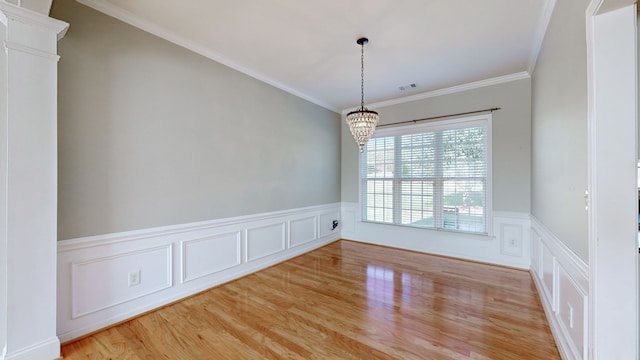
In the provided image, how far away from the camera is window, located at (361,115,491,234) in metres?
3.92

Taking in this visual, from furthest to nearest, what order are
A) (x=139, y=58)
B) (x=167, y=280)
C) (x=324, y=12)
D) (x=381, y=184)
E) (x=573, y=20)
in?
(x=381, y=184) → (x=167, y=280) → (x=139, y=58) → (x=324, y=12) → (x=573, y=20)

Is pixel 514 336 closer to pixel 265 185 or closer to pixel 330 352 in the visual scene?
pixel 330 352

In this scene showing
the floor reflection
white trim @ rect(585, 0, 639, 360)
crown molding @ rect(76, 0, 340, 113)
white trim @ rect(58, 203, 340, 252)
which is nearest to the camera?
white trim @ rect(585, 0, 639, 360)

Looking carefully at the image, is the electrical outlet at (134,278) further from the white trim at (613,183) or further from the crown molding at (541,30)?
the crown molding at (541,30)

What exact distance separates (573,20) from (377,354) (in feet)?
8.60

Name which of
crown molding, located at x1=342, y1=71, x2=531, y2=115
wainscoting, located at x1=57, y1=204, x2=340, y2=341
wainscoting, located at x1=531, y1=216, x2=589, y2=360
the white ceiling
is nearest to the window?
crown molding, located at x1=342, y1=71, x2=531, y2=115

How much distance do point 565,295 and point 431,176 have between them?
2.64m

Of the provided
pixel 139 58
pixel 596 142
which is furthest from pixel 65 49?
pixel 596 142

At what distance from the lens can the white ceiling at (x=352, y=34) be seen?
2211 mm

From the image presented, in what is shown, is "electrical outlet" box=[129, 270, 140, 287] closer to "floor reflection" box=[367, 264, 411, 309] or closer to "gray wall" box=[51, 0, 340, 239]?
"gray wall" box=[51, 0, 340, 239]

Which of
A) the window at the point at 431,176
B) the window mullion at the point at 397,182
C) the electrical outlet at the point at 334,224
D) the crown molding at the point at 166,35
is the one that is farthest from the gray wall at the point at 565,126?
the electrical outlet at the point at 334,224

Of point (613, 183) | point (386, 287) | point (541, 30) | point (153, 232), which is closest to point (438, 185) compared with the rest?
Result: point (386, 287)

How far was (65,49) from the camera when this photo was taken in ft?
6.56

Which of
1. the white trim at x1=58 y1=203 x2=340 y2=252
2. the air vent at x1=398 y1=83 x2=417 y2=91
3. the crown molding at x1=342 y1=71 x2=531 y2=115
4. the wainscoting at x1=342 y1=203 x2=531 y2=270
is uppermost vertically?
the air vent at x1=398 y1=83 x2=417 y2=91
